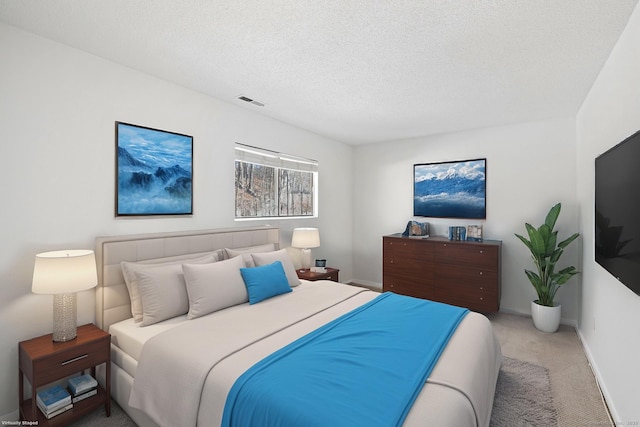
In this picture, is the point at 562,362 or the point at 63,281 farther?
the point at 562,362

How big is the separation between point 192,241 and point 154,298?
0.74 m

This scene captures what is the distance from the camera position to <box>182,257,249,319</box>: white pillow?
238 centimetres

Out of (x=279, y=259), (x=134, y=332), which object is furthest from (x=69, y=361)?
(x=279, y=259)

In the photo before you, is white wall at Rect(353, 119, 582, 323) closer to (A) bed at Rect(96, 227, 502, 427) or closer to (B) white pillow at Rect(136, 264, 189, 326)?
(A) bed at Rect(96, 227, 502, 427)

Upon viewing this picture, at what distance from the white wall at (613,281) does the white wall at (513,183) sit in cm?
61

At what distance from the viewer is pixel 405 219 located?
16.6 feet

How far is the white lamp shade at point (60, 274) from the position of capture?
6.29 feet

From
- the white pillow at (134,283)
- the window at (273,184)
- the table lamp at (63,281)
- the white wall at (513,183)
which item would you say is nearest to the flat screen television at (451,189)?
the white wall at (513,183)

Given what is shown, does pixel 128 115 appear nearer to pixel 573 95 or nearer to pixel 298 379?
pixel 298 379

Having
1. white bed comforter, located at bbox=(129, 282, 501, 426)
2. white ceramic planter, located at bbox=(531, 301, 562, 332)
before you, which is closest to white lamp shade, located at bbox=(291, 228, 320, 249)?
white bed comforter, located at bbox=(129, 282, 501, 426)

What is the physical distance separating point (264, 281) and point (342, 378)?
4.59ft

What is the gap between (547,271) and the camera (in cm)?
353

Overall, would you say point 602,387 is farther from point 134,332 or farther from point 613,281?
point 134,332

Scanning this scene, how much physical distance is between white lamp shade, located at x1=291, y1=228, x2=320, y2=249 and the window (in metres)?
0.42
